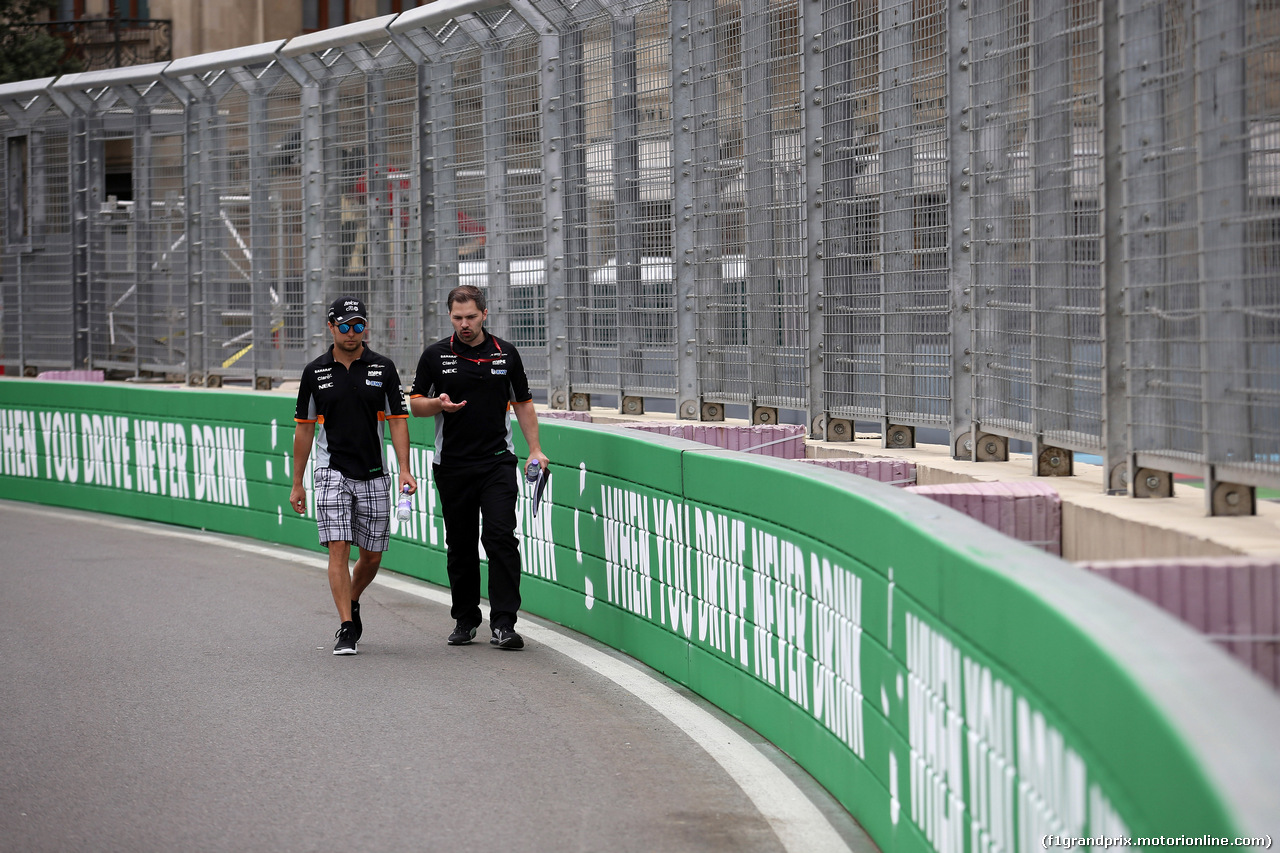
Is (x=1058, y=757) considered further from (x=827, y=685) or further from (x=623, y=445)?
(x=623, y=445)

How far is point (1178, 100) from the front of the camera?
257 inches

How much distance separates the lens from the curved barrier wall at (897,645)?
2.79 meters

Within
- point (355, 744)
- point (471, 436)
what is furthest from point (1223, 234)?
point (471, 436)

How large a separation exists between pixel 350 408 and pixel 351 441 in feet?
0.57

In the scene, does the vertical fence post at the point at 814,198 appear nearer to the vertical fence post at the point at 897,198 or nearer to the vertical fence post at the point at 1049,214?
the vertical fence post at the point at 897,198

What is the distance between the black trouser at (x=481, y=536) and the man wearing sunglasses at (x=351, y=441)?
27cm

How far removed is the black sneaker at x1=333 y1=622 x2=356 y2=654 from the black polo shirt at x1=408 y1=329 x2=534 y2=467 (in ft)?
3.31

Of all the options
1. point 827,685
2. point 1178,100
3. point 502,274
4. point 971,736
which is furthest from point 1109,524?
point 502,274

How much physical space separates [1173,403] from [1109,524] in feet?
2.14

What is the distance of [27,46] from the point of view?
43000mm

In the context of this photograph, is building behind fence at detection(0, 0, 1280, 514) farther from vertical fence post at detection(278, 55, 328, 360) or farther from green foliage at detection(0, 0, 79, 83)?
green foliage at detection(0, 0, 79, 83)

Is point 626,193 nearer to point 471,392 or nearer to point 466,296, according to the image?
point 466,296

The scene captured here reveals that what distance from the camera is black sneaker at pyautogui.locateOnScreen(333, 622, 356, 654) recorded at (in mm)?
9281

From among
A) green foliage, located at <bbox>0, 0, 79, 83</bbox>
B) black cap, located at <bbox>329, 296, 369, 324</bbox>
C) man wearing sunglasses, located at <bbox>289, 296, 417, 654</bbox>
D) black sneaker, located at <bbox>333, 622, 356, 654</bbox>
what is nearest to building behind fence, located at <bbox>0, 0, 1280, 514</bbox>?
man wearing sunglasses, located at <bbox>289, 296, 417, 654</bbox>
